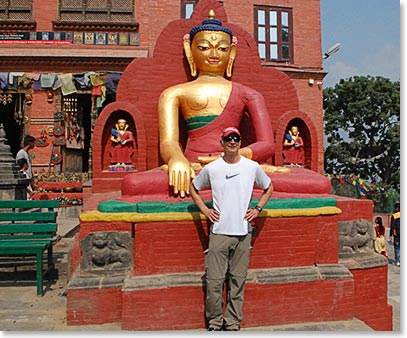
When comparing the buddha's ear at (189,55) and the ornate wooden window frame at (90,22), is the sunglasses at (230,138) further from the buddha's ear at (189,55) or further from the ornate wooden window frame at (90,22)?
the ornate wooden window frame at (90,22)

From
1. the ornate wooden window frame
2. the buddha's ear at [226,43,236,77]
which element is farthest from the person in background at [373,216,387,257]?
the ornate wooden window frame

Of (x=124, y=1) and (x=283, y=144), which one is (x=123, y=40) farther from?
(x=283, y=144)

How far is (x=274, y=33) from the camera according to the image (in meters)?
16.1

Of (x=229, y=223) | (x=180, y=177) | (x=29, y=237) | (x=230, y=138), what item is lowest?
(x=29, y=237)

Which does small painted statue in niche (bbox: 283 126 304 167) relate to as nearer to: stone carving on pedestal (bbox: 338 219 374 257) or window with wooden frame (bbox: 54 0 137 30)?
stone carving on pedestal (bbox: 338 219 374 257)

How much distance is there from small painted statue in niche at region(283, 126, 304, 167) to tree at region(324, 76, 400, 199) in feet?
54.3

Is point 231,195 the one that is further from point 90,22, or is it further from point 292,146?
point 90,22

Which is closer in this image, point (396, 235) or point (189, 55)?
point (189, 55)

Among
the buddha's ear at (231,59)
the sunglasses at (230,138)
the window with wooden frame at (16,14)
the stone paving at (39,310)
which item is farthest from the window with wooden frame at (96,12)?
the sunglasses at (230,138)

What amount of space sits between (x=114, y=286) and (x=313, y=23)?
52.8 feet

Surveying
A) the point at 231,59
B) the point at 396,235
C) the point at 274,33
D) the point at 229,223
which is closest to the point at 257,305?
the point at 229,223

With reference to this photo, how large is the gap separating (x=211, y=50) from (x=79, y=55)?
956 cm

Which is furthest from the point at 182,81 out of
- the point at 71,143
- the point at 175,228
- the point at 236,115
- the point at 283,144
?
the point at 71,143

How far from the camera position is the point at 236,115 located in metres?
4.68
